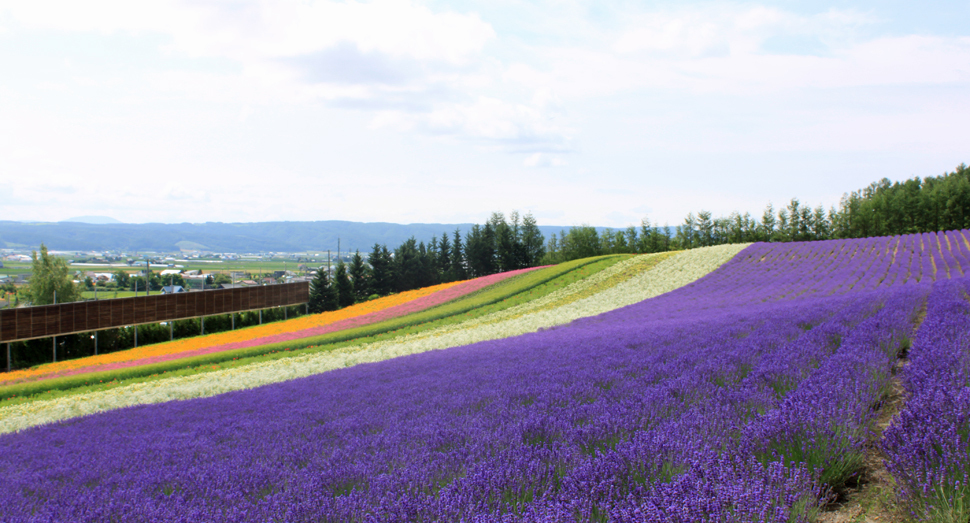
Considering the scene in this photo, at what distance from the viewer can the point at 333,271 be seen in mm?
65000

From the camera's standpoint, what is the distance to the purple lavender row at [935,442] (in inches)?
90.1

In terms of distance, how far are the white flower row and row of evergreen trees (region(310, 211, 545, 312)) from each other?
3523 centimetres

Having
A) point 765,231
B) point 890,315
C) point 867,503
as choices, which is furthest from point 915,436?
point 765,231

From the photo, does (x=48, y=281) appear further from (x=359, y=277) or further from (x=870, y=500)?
(x=870, y=500)

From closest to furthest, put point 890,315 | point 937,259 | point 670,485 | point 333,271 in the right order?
point 670,485
point 890,315
point 937,259
point 333,271

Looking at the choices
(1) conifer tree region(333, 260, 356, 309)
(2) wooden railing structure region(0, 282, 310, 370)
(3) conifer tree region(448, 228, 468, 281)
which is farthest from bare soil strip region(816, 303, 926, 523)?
(3) conifer tree region(448, 228, 468, 281)

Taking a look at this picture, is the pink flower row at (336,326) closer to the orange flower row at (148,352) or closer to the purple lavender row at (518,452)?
→ the orange flower row at (148,352)

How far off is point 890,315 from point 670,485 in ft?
27.1

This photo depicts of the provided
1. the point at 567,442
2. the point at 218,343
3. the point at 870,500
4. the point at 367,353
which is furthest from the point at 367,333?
the point at 870,500

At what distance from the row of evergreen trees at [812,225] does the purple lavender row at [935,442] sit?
3096 inches

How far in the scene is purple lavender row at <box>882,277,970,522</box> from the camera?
7.51ft

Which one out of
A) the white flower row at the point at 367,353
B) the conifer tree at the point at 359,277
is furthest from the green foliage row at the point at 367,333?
the conifer tree at the point at 359,277

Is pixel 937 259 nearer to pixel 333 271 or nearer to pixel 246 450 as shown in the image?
pixel 246 450

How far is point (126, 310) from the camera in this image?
30.5 m
